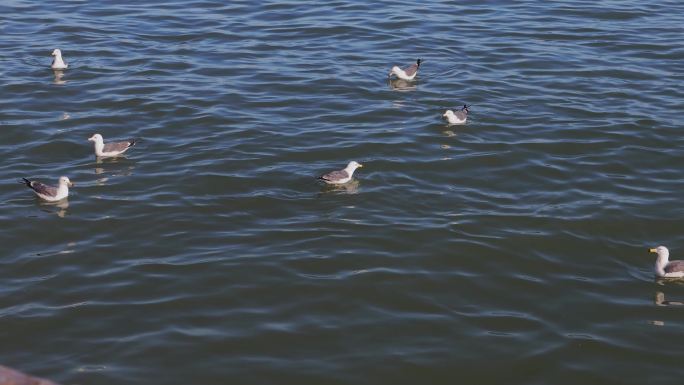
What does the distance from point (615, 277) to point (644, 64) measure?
13.0 m

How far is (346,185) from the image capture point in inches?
768

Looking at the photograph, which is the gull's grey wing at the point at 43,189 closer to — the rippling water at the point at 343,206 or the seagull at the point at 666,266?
the rippling water at the point at 343,206

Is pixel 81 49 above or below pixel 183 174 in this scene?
above

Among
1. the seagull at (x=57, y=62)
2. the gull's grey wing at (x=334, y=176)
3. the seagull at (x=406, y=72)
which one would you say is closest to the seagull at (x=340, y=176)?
the gull's grey wing at (x=334, y=176)

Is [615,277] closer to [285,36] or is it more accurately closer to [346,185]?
[346,185]

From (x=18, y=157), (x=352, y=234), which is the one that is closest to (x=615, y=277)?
(x=352, y=234)

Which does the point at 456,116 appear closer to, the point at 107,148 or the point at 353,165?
the point at 353,165

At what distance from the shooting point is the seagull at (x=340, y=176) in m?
19.1

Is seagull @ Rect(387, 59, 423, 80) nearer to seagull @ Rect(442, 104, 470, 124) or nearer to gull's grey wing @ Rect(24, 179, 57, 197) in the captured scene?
seagull @ Rect(442, 104, 470, 124)

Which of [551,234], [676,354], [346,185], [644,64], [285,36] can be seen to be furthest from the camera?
[285,36]

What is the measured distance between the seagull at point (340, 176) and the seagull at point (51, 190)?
4858 millimetres

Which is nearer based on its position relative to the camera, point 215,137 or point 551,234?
point 551,234

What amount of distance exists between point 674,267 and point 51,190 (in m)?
11.1

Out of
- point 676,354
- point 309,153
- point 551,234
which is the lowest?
point 676,354
